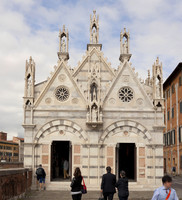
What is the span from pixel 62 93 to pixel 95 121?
302cm

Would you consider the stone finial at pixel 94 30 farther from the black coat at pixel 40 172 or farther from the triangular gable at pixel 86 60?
the black coat at pixel 40 172

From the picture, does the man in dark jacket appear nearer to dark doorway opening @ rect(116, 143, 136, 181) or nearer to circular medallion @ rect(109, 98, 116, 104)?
circular medallion @ rect(109, 98, 116, 104)

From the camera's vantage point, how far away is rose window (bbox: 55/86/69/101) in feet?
75.8

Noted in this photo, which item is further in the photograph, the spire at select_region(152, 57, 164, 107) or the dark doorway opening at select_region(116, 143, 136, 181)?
the dark doorway opening at select_region(116, 143, 136, 181)

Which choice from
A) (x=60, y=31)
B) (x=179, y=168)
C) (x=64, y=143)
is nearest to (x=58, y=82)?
(x=60, y=31)

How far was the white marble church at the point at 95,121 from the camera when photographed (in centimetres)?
2225

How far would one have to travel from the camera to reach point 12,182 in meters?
15.2

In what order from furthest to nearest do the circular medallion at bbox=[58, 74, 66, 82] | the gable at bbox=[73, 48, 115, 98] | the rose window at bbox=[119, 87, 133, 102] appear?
the gable at bbox=[73, 48, 115, 98] < the circular medallion at bbox=[58, 74, 66, 82] < the rose window at bbox=[119, 87, 133, 102]

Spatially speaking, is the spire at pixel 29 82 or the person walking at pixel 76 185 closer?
the person walking at pixel 76 185

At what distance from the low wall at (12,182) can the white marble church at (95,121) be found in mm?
3552

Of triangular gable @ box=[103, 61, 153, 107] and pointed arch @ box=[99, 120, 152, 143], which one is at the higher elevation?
triangular gable @ box=[103, 61, 153, 107]

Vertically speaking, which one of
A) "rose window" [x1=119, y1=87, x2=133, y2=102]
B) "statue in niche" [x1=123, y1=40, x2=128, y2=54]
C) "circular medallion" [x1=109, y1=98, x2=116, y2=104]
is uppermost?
"statue in niche" [x1=123, y1=40, x2=128, y2=54]

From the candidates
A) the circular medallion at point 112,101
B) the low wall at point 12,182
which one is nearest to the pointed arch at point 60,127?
the circular medallion at point 112,101

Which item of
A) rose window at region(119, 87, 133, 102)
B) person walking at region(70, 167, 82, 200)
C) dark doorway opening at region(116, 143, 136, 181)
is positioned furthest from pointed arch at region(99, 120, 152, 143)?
person walking at region(70, 167, 82, 200)
